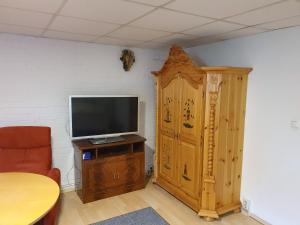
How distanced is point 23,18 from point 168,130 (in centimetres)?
218

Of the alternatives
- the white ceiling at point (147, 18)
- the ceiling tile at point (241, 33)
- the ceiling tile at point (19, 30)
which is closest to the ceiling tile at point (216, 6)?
the white ceiling at point (147, 18)

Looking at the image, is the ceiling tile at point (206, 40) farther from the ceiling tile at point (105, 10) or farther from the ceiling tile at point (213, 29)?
the ceiling tile at point (105, 10)

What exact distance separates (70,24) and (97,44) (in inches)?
43.4

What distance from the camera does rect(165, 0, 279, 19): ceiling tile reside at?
5.61ft

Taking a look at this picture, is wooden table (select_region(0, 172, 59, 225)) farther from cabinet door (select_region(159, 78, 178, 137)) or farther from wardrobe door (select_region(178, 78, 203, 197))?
cabinet door (select_region(159, 78, 178, 137))

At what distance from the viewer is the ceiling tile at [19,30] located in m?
2.60

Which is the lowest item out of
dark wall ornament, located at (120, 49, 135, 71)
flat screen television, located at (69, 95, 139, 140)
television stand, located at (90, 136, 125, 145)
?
television stand, located at (90, 136, 125, 145)

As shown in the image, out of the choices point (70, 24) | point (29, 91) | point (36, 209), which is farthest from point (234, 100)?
point (29, 91)

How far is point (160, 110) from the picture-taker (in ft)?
11.6

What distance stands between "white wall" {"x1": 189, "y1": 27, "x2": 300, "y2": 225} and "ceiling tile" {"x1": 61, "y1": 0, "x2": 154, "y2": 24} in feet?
4.88

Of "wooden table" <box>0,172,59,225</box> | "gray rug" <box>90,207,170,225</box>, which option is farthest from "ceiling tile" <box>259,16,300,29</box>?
"wooden table" <box>0,172,59,225</box>

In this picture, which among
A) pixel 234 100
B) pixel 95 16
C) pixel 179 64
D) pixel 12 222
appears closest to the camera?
pixel 12 222

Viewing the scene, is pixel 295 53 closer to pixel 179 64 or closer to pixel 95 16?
pixel 179 64

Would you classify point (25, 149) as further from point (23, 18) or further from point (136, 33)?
point (136, 33)
